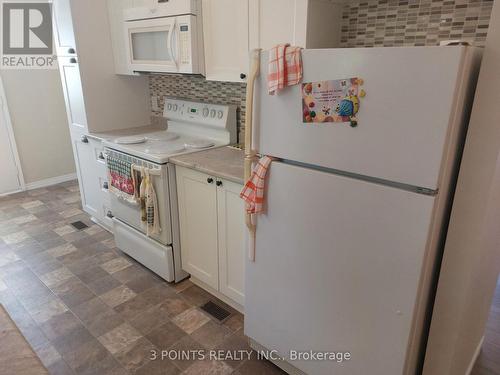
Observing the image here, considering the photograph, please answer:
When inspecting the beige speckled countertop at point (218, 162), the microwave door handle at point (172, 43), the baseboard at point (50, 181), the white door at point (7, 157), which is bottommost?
the baseboard at point (50, 181)

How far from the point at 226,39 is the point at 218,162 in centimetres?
73

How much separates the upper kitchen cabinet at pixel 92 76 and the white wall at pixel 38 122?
1191mm

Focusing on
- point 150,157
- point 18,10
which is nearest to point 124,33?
point 150,157

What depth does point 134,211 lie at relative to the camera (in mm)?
2547

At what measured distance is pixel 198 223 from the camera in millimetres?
2258

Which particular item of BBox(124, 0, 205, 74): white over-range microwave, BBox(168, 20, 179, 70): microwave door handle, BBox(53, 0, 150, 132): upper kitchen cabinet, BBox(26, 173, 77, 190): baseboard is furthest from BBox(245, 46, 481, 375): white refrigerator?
BBox(26, 173, 77, 190): baseboard

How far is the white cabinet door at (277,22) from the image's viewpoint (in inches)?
67.2

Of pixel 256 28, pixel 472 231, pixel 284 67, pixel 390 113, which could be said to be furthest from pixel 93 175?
pixel 472 231

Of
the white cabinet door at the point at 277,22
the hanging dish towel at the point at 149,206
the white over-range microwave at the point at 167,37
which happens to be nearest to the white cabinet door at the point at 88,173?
Answer: the white over-range microwave at the point at 167,37

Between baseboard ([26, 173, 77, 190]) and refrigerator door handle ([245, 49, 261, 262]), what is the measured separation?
3692 mm

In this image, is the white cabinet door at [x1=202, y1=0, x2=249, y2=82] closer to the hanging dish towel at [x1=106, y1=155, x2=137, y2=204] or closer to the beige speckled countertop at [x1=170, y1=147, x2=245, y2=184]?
the beige speckled countertop at [x1=170, y1=147, x2=245, y2=184]

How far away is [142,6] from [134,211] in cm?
145

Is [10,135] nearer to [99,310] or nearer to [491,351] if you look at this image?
[99,310]

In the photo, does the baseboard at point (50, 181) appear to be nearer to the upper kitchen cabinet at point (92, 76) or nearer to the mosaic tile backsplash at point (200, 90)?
the upper kitchen cabinet at point (92, 76)
